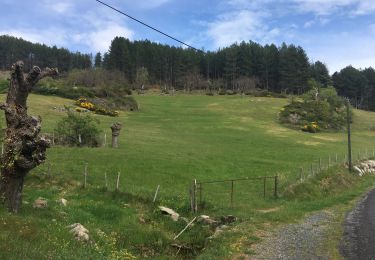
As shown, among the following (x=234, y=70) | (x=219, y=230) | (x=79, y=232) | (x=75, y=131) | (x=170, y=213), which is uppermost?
(x=234, y=70)

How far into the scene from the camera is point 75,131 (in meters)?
47.1

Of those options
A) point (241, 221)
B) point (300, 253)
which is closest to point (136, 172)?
point (241, 221)

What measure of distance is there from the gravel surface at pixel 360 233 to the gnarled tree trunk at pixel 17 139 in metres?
13.9

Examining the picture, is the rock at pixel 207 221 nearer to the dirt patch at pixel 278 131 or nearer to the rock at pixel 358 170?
the rock at pixel 358 170

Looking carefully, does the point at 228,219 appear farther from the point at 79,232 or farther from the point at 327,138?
the point at 327,138

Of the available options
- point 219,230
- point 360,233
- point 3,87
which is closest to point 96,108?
point 3,87

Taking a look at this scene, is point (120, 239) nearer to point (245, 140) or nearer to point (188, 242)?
point (188, 242)

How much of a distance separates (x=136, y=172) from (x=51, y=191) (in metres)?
9.84

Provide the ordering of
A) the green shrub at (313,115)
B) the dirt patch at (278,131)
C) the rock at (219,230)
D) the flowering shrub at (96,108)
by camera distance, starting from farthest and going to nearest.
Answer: the green shrub at (313,115)
the flowering shrub at (96,108)
the dirt patch at (278,131)
the rock at (219,230)

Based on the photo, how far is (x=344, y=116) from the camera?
104 meters

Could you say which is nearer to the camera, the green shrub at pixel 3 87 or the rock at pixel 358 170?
the rock at pixel 358 170

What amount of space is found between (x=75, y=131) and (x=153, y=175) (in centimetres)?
1531

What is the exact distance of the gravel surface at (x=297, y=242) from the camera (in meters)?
18.2

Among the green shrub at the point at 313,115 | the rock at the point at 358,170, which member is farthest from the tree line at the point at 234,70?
the rock at the point at 358,170
